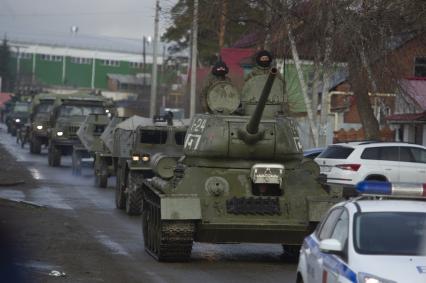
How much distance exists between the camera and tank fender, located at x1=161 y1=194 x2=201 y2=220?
587 inches

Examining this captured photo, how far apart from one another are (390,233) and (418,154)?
57.7 feet

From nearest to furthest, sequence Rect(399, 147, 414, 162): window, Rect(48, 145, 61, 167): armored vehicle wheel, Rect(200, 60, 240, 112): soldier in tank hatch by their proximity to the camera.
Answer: Rect(200, 60, 240, 112): soldier in tank hatch < Rect(399, 147, 414, 162): window < Rect(48, 145, 61, 167): armored vehicle wheel

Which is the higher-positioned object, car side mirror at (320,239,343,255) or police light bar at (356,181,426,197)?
police light bar at (356,181,426,197)

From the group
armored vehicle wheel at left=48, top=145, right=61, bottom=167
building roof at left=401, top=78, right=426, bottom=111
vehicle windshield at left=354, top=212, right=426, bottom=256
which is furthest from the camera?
armored vehicle wheel at left=48, top=145, right=61, bottom=167

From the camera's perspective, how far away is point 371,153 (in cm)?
2639

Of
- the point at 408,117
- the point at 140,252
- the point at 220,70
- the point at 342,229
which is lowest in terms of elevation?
the point at 140,252

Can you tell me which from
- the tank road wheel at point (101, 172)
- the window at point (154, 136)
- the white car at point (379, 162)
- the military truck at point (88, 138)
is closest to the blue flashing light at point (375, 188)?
the window at point (154, 136)

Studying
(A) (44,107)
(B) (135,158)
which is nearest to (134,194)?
(B) (135,158)

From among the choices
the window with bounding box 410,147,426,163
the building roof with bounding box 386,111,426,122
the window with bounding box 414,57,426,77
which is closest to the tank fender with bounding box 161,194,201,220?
the window with bounding box 410,147,426,163

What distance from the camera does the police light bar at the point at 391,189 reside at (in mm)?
9750

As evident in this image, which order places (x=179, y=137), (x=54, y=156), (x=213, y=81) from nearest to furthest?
(x=213, y=81) → (x=179, y=137) → (x=54, y=156)

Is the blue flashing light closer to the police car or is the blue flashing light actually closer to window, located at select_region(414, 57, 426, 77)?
the police car

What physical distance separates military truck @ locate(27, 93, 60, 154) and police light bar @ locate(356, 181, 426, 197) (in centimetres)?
3562

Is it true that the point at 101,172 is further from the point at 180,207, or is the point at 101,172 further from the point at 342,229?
the point at 342,229
